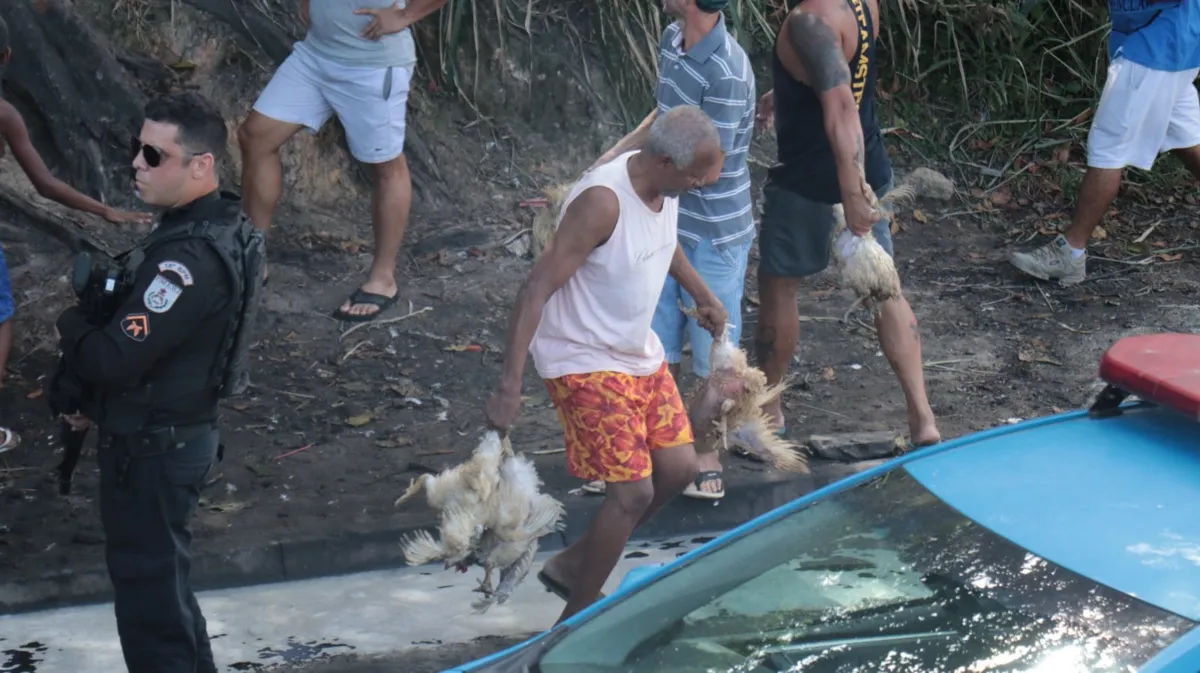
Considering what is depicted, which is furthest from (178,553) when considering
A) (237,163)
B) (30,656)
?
(237,163)

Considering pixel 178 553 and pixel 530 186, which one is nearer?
pixel 178 553

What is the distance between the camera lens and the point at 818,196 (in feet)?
17.8

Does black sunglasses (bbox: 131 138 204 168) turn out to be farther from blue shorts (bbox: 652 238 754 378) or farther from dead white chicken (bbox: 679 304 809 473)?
blue shorts (bbox: 652 238 754 378)

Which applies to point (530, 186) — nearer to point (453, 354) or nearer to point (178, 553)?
point (453, 354)

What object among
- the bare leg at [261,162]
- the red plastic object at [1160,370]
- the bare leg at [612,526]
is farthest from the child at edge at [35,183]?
the red plastic object at [1160,370]

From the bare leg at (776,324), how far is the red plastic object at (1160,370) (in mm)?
2583

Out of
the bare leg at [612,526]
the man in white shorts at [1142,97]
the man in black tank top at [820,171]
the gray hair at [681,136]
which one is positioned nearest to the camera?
the gray hair at [681,136]

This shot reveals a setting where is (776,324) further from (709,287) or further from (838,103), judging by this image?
(838,103)

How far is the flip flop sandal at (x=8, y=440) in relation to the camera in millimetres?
5340

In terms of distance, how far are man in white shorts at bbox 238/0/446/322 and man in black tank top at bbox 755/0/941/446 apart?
5.80 ft

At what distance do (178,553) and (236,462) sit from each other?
1.81 metres

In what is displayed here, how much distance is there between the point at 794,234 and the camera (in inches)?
215

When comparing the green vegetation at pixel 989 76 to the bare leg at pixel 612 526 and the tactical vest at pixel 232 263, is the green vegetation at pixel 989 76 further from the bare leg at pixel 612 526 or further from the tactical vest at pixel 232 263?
the tactical vest at pixel 232 263

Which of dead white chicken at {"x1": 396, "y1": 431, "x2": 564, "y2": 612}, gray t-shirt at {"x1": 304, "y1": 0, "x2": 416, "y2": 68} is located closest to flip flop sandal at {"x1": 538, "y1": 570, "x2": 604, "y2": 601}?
dead white chicken at {"x1": 396, "y1": 431, "x2": 564, "y2": 612}
